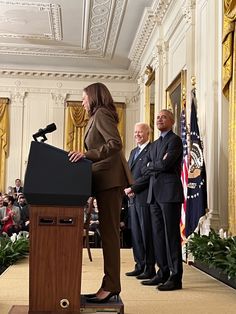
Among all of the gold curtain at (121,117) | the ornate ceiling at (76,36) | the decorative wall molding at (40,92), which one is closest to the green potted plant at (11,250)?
the ornate ceiling at (76,36)

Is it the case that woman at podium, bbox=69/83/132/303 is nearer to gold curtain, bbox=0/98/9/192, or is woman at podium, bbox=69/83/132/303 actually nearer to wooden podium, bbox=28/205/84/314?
wooden podium, bbox=28/205/84/314

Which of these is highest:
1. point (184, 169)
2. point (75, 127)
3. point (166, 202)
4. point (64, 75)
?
point (64, 75)

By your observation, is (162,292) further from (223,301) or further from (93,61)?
(93,61)

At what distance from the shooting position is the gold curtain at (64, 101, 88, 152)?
15.5 metres

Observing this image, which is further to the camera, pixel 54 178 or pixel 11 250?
pixel 11 250

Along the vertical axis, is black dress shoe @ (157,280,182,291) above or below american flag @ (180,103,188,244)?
below

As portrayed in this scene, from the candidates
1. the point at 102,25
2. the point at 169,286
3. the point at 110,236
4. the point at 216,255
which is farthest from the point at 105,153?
the point at 102,25

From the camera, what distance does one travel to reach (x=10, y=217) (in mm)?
11234

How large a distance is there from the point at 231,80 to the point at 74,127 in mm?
9654

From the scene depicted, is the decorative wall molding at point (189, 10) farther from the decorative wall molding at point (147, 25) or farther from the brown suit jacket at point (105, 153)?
the brown suit jacket at point (105, 153)

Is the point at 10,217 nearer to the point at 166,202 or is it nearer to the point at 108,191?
the point at 166,202

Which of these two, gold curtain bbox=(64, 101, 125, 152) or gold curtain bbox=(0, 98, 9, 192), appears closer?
gold curtain bbox=(0, 98, 9, 192)

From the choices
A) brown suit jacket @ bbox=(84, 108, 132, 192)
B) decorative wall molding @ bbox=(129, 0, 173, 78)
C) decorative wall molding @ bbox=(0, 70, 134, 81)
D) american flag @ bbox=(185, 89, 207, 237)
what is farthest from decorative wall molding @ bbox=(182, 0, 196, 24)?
decorative wall molding @ bbox=(0, 70, 134, 81)

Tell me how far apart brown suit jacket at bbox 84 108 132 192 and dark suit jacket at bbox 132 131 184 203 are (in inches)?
51.5
